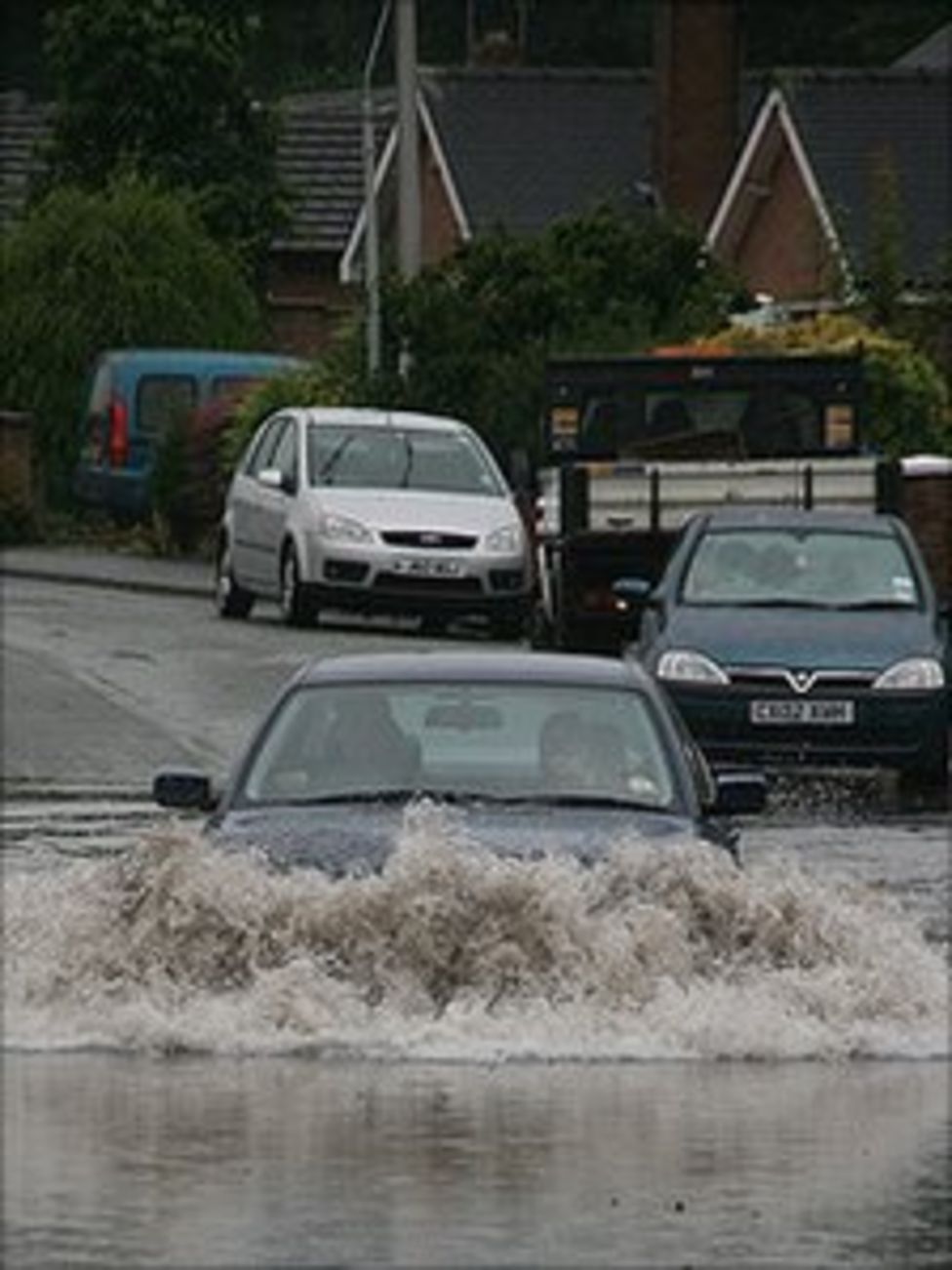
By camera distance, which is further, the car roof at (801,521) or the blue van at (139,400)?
the blue van at (139,400)

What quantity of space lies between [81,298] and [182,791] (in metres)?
41.5

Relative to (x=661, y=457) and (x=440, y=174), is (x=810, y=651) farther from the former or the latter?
(x=440, y=174)

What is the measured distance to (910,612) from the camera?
95.4ft

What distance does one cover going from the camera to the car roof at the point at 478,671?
1778 cm

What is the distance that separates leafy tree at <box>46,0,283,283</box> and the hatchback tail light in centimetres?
1461

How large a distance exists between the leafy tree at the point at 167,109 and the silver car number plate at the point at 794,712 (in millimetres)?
41013

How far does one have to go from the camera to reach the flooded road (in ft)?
41.5

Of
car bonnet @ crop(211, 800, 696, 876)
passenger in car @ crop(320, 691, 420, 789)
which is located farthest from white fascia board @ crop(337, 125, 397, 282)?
car bonnet @ crop(211, 800, 696, 876)

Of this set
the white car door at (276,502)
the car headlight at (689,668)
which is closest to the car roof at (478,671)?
the car headlight at (689,668)

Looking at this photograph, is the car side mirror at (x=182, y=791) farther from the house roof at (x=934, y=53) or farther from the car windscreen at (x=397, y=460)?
the house roof at (x=934, y=53)

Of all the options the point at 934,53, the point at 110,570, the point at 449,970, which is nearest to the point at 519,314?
the point at 110,570

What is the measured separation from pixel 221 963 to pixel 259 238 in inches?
2146

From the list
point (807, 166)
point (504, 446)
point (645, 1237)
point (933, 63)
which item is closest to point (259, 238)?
point (807, 166)

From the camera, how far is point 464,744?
1759cm
